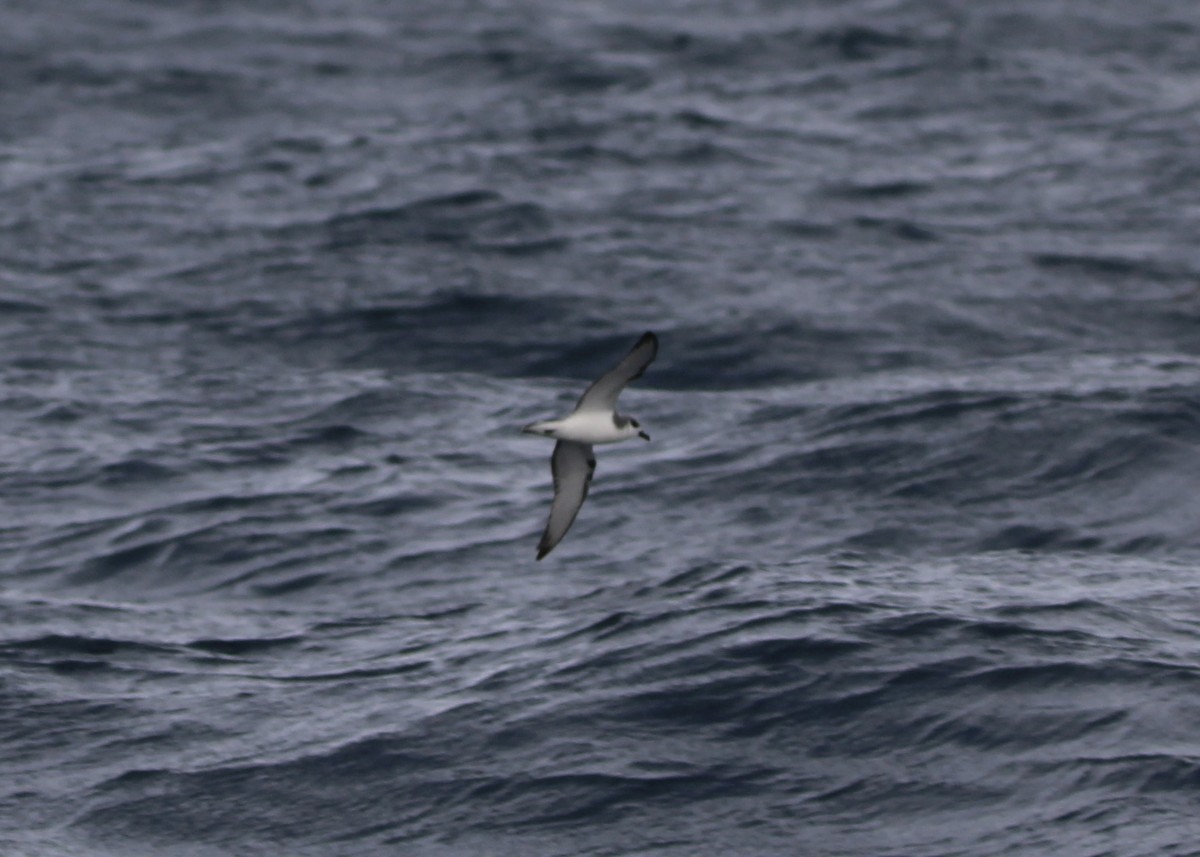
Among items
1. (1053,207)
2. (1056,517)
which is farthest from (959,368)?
(1053,207)

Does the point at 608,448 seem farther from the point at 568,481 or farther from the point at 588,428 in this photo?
the point at 588,428

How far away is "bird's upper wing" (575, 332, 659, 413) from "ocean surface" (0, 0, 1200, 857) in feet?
7.34

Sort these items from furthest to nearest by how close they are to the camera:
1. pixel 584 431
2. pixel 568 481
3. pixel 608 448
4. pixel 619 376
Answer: pixel 608 448 → pixel 568 481 → pixel 584 431 → pixel 619 376

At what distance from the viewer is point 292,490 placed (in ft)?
65.1

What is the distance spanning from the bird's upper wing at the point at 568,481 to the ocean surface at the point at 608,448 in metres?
1.39

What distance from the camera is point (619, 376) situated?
1327cm

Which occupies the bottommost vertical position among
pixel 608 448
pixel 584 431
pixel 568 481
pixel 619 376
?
pixel 608 448

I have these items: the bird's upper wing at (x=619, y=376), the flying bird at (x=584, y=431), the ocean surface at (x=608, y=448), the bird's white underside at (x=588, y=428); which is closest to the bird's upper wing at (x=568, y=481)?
the flying bird at (x=584, y=431)

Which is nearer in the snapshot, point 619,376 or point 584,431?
point 619,376

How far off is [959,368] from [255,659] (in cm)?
835

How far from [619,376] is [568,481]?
1.39m

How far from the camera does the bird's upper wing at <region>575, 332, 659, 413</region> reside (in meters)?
12.7

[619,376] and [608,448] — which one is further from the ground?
[619,376]

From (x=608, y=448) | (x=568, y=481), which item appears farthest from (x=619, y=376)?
(x=608, y=448)
